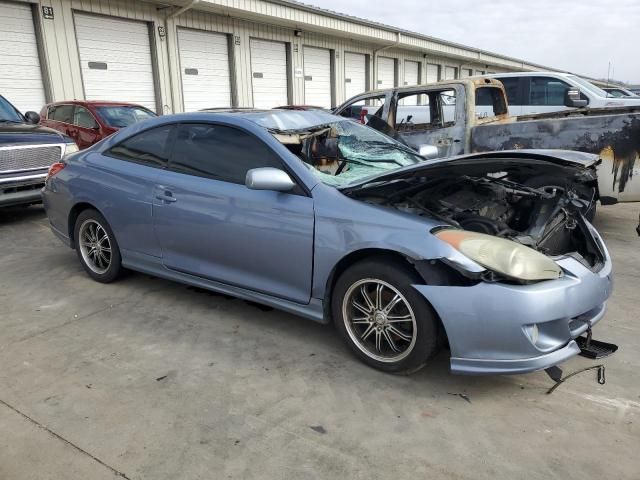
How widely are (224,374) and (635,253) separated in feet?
15.2

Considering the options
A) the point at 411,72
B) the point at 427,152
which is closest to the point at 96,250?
the point at 427,152

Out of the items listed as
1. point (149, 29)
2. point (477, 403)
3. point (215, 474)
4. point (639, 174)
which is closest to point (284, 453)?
point (215, 474)

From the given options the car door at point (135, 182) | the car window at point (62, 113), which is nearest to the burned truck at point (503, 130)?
the car door at point (135, 182)

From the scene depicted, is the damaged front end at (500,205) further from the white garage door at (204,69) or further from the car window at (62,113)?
the white garage door at (204,69)

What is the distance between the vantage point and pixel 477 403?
2777 mm

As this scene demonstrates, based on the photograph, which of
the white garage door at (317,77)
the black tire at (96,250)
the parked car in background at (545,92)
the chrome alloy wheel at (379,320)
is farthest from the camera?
the white garage door at (317,77)

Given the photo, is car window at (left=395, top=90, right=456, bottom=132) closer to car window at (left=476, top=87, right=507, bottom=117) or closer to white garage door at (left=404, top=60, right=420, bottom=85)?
car window at (left=476, top=87, right=507, bottom=117)

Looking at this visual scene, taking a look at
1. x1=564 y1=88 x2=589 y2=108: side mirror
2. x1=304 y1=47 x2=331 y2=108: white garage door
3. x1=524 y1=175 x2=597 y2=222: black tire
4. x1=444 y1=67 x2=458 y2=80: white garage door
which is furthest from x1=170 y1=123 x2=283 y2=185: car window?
x1=444 y1=67 x2=458 y2=80: white garage door

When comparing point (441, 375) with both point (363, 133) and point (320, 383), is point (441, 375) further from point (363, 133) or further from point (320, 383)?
point (363, 133)

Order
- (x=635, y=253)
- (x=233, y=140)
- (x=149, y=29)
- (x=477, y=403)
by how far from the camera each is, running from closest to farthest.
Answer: (x=477, y=403), (x=233, y=140), (x=635, y=253), (x=149, y=29)

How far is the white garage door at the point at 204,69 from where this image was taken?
50.2ft

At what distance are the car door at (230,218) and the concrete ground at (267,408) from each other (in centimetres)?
45

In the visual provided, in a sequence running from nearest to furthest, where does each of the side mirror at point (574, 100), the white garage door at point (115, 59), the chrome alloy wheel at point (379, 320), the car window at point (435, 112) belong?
the chrome alloy wheel at point (379, 320) < the car window at point (435, 112) < the side mirror at point (574, 100) < the white garage door at point (115, 59)

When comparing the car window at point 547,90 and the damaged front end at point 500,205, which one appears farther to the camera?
the car window at point 547,90
